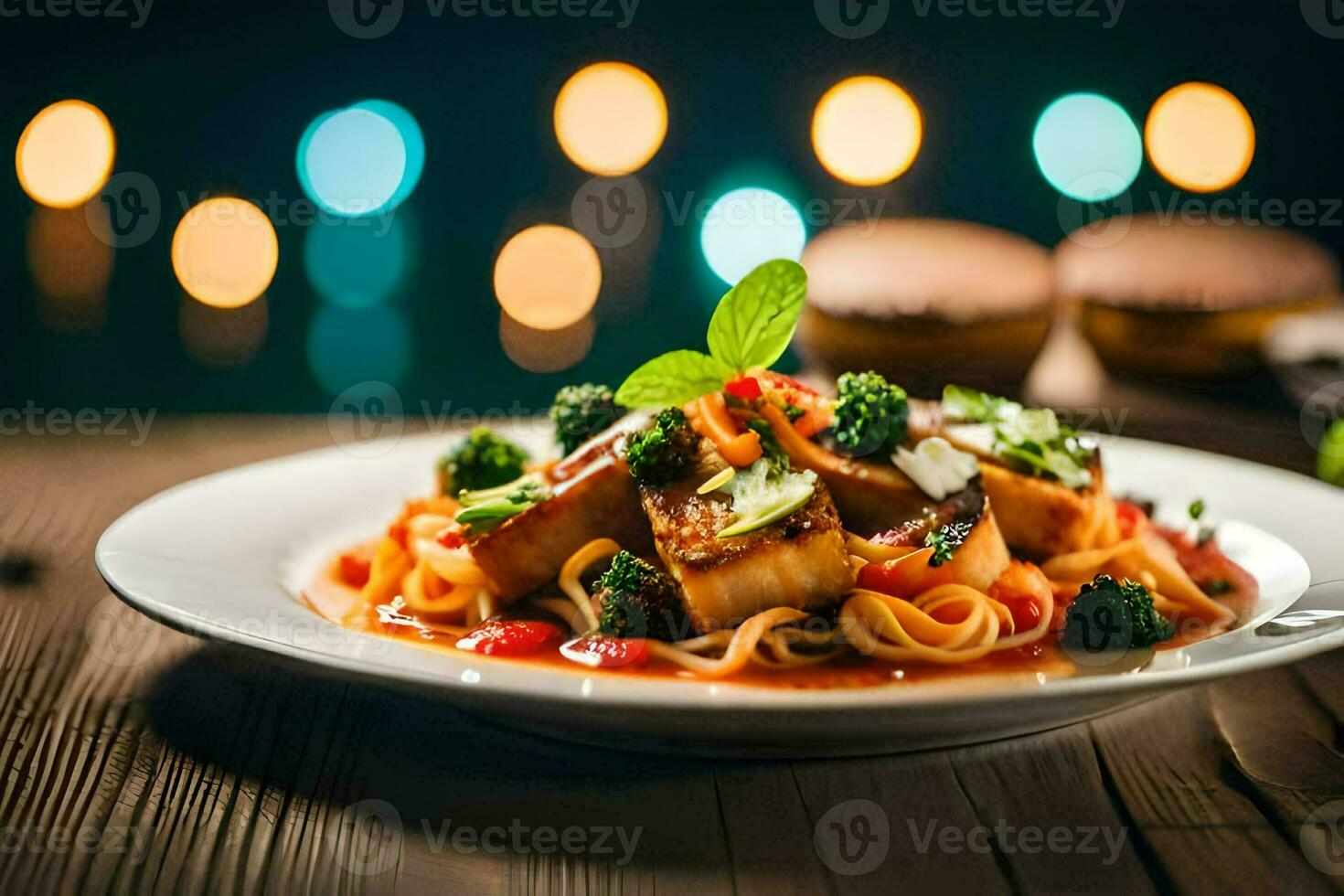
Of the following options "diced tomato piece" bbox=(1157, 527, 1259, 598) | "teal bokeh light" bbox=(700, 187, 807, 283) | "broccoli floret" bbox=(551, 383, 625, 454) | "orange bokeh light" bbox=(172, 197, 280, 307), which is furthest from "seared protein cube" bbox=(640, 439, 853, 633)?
"orange bokeh light" bbox=(172, 197, 280, 307)

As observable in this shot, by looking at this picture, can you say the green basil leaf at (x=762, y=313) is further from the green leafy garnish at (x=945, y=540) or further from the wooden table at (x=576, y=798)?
the wooden table at (x=576, y=798)

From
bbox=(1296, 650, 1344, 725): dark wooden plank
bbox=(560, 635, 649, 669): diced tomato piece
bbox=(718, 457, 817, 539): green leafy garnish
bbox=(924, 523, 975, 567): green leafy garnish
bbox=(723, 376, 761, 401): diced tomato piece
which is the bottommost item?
bbox=(560, 635, 649, 669): diced tomato piece

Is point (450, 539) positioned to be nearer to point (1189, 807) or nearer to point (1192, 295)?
point (1189, 807)

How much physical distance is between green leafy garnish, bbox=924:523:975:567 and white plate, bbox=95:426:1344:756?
684 mm

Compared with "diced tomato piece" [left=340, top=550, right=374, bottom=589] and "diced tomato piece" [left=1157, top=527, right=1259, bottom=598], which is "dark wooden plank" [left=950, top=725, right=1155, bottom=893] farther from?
"diced tomato piece" [left=340, top=550, right=374, bottom=589]

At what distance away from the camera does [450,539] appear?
423cm

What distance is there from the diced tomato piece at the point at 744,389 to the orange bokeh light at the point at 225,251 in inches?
344

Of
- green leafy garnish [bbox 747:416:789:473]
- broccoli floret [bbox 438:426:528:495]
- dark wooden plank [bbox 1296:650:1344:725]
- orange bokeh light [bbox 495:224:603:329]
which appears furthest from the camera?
orange bokeh light [bbox 495:224:603:329]

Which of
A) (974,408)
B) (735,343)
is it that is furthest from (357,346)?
(735,343)

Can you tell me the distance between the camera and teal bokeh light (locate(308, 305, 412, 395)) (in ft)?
40.8

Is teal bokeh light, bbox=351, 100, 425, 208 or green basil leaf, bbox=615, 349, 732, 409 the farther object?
teal bokeh light, bbox=351, 100, 425, 208

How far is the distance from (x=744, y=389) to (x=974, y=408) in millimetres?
1060

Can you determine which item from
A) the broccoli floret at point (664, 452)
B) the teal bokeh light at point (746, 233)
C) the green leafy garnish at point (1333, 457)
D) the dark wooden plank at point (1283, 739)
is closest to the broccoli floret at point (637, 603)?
the broccoli floret at point (664, 452)

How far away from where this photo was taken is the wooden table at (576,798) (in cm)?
252
